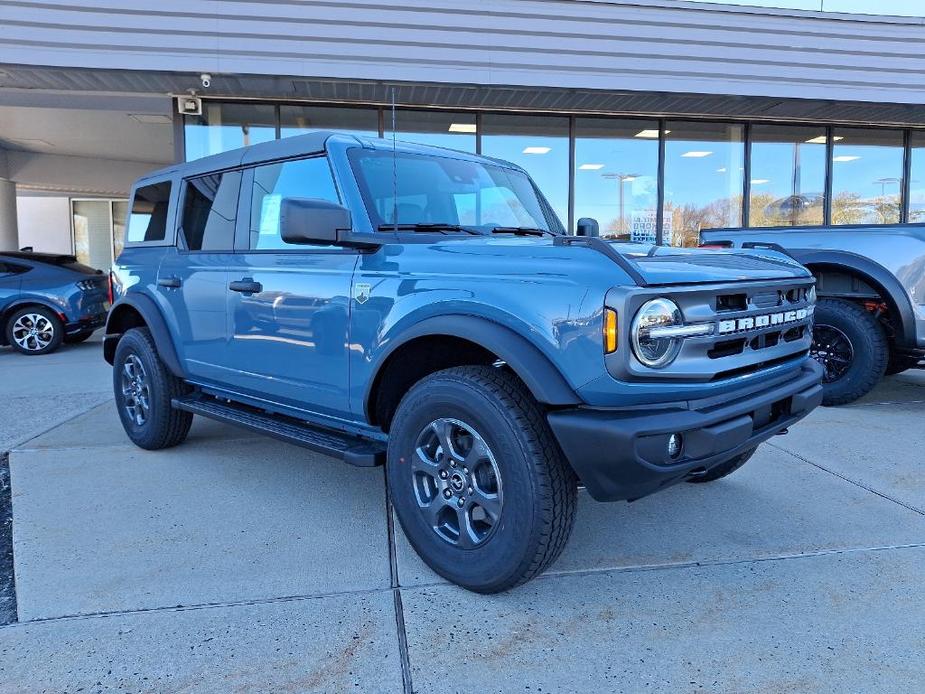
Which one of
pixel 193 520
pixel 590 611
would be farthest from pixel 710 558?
pixel 193 520

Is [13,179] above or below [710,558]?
above

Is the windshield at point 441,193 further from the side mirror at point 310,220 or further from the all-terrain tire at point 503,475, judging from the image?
the all-terrain tire at point 503,475

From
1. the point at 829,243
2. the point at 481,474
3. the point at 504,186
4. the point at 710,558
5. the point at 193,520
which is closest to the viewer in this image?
the point at 481,474

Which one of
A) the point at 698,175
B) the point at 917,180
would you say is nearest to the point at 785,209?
the point at 698,175

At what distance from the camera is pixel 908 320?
538 cm

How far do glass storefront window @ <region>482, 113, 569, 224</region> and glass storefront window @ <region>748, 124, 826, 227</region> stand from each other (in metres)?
3.40

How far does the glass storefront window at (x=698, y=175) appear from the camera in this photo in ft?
37.7

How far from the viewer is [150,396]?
15.0 feet

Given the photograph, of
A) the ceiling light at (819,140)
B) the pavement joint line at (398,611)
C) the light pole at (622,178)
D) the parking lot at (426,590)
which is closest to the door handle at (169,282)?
the parking lot at (426,590)

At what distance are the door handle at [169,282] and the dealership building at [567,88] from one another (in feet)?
12.7

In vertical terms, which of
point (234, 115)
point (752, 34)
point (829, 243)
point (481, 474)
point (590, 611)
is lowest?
point (590, 611)

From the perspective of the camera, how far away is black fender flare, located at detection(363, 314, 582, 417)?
2.40 meters

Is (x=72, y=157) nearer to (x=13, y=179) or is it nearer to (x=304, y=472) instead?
(x=13, y=179)

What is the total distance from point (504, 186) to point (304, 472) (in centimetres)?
214
